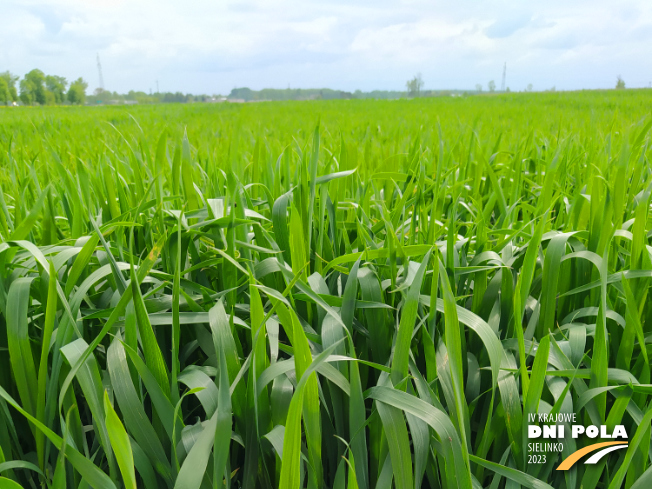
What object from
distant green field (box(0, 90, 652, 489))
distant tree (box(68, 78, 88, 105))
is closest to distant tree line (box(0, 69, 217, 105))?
distant tree (box(68, 78, 88, 105))

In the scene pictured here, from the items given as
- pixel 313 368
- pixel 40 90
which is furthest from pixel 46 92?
pixel 313 368

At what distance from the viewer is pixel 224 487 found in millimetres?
481

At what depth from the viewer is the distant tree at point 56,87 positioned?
59.2 meters

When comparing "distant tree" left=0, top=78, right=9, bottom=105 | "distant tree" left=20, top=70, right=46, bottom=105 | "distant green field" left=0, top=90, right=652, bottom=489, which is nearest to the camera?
"distant green field" left=0, top=90, right=652, bottom=489

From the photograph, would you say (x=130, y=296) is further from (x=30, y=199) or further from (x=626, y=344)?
(x=30, y=199)

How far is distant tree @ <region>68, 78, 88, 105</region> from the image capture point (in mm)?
59656

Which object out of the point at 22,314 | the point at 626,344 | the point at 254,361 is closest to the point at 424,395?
the point at 254,361

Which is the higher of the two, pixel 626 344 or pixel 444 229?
pixel 444 229

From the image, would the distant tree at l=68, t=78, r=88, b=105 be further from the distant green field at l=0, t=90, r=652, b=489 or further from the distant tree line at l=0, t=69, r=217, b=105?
the distant green field at l=0, t=90, r=652, b=489

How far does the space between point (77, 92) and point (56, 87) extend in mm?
2819

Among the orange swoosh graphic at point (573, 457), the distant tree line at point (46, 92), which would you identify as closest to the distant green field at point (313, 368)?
the orange swoosh graphic at point (573, 457)

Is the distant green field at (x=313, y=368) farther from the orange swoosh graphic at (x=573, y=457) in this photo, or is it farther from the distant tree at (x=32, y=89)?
the distant tree at (x=32, y=89)

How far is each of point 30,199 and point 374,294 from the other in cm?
107

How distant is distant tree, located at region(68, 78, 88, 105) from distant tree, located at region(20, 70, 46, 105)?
352cm
